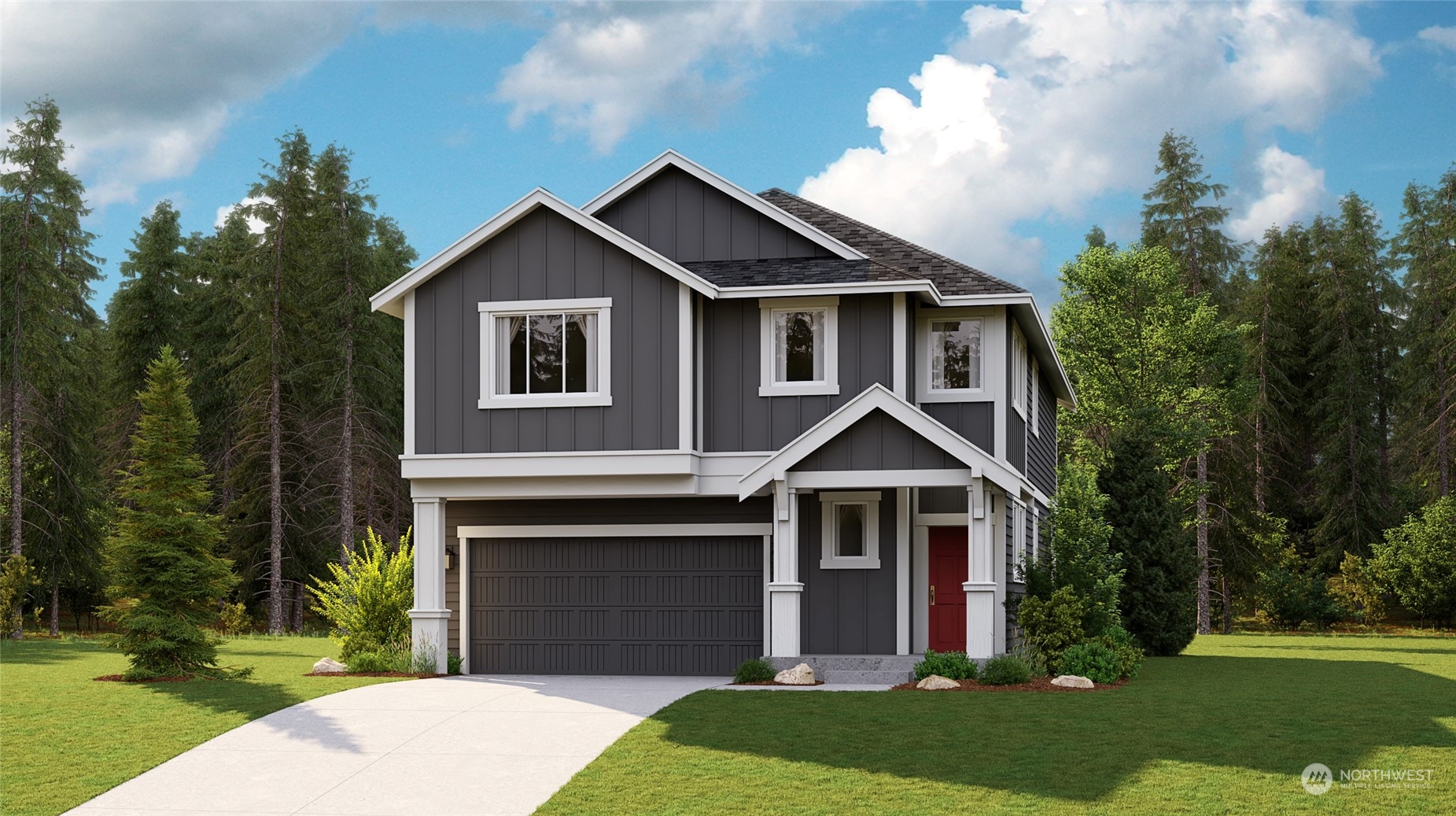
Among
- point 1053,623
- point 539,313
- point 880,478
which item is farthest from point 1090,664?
point 539,313

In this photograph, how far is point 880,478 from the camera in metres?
19.6

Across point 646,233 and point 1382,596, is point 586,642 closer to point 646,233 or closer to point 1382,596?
point 646,233

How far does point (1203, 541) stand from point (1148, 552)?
14.8 m

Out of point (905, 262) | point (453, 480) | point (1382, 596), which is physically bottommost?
point (1382, 596)

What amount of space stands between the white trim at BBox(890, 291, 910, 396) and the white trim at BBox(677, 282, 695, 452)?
3.05 meters

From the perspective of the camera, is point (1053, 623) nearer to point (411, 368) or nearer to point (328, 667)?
point (411, 368)

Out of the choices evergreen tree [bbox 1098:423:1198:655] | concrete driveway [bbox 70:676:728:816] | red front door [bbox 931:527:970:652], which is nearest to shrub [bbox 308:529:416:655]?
concrete driveway [bbox 70:676:728:816]

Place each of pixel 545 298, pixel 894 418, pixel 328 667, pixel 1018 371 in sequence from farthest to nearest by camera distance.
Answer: pixel 1018 371, pixel 545 298, pixel 328 667, pixel 894 418

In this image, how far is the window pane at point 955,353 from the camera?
2194 centimetres

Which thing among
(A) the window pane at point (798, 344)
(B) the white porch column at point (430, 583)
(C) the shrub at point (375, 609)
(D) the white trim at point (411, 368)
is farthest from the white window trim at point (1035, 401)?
(C) the shrub at point (375, 609)

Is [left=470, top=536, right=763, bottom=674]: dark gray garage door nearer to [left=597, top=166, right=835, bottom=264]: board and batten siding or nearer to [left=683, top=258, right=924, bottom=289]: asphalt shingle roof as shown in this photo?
[left=683, top=258, right=924, bottom=289]: asphalt shingle roof

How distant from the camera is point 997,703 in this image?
54.3 feet

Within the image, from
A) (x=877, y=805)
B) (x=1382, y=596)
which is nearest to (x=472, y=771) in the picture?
(x=877, y=805)

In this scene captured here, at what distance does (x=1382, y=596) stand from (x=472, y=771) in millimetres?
38034
